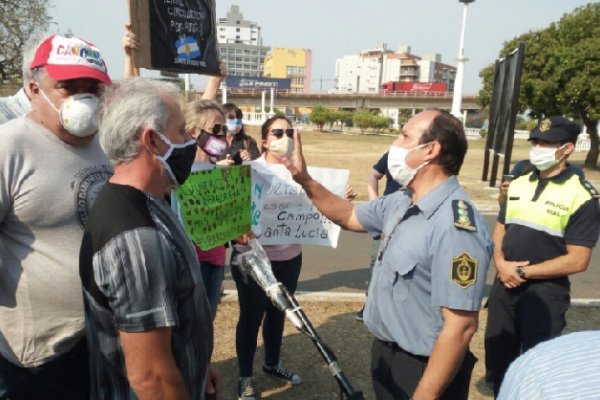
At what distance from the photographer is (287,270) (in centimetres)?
331

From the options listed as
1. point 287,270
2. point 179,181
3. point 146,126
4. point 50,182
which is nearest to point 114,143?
point 146,126

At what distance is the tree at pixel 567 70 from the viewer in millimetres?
18469

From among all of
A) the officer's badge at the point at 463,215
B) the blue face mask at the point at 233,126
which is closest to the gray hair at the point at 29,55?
the officer's badge at the point at 463,215

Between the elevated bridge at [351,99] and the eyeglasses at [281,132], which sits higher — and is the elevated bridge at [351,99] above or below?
above

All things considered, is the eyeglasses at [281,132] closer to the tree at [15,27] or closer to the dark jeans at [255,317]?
the dark jeans at [255,317]

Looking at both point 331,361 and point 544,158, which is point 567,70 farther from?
point 331,361

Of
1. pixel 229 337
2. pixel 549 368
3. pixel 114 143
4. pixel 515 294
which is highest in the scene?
pixel 114 143

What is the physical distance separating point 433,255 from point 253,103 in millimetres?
69967

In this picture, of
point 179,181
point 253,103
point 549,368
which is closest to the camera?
point 549,368

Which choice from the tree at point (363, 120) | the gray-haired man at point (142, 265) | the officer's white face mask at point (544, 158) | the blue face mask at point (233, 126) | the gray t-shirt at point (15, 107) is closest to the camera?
the gray-haired man at point (142, 265)

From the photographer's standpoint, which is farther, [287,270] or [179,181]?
[287,270]

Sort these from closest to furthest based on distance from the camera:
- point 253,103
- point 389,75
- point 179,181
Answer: point 179,181 < point 253,103 < point 389,75

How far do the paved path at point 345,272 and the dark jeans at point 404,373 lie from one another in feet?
10.5

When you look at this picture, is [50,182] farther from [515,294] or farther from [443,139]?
[515,294]
